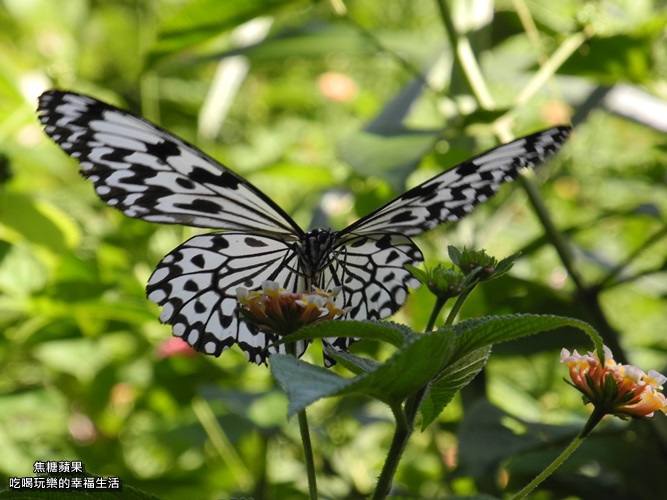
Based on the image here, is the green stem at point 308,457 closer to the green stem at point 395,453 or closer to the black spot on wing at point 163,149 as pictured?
the green stem at point 395,453

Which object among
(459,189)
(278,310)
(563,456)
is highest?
(459,189)

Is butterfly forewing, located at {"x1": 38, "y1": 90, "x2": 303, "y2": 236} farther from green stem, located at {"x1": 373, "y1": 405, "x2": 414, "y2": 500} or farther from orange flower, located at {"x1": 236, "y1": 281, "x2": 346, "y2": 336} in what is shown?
green stem, located at {"x1": 373, "y1": 405, "x2": 414, "y2": 500}

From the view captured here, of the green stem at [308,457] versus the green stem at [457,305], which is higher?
the green stem at [457,305]

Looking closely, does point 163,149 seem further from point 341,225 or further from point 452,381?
point 341,225

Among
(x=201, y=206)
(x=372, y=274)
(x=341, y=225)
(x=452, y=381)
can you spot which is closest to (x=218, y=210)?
(x=201, y=206)

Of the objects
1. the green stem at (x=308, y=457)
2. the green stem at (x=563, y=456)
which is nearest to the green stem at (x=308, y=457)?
the green stem at (x=308, y=457)

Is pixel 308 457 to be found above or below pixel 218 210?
below
